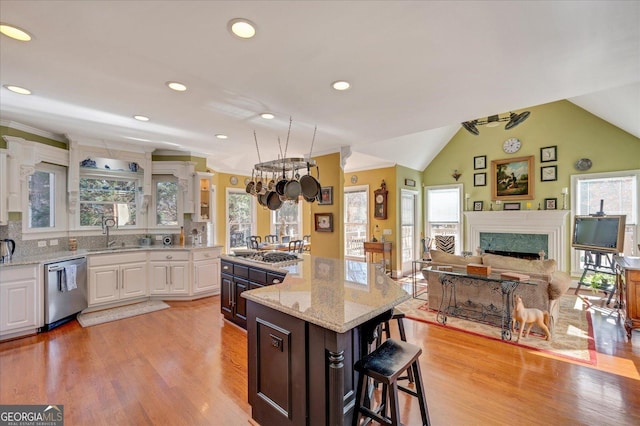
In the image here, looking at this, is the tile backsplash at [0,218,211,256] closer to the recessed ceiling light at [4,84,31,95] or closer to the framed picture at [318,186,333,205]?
the recessed ceiling light at [4,84,31,95]

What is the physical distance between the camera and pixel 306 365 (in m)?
1.60

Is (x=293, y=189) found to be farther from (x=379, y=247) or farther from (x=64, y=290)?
(x=379, y=247)

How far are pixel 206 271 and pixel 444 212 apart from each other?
5.90 m

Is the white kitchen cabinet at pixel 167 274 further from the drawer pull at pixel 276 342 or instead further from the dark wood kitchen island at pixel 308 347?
the drawer pull at pixel 276 342

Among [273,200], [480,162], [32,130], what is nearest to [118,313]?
[32,130]

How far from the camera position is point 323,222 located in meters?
4.90

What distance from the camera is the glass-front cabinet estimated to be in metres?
5.14

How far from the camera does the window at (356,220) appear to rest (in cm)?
726

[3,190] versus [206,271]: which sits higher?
[3,190]

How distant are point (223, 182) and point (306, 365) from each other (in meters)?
6.18

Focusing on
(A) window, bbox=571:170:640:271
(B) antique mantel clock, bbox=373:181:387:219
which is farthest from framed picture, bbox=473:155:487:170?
(B) antique mantel clock, bbox=373:181:387:219

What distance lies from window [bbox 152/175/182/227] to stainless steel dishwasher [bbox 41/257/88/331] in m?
1.35

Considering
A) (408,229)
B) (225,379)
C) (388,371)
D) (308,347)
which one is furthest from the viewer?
(408,229)

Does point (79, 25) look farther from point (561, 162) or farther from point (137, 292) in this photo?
point (561, 162)
